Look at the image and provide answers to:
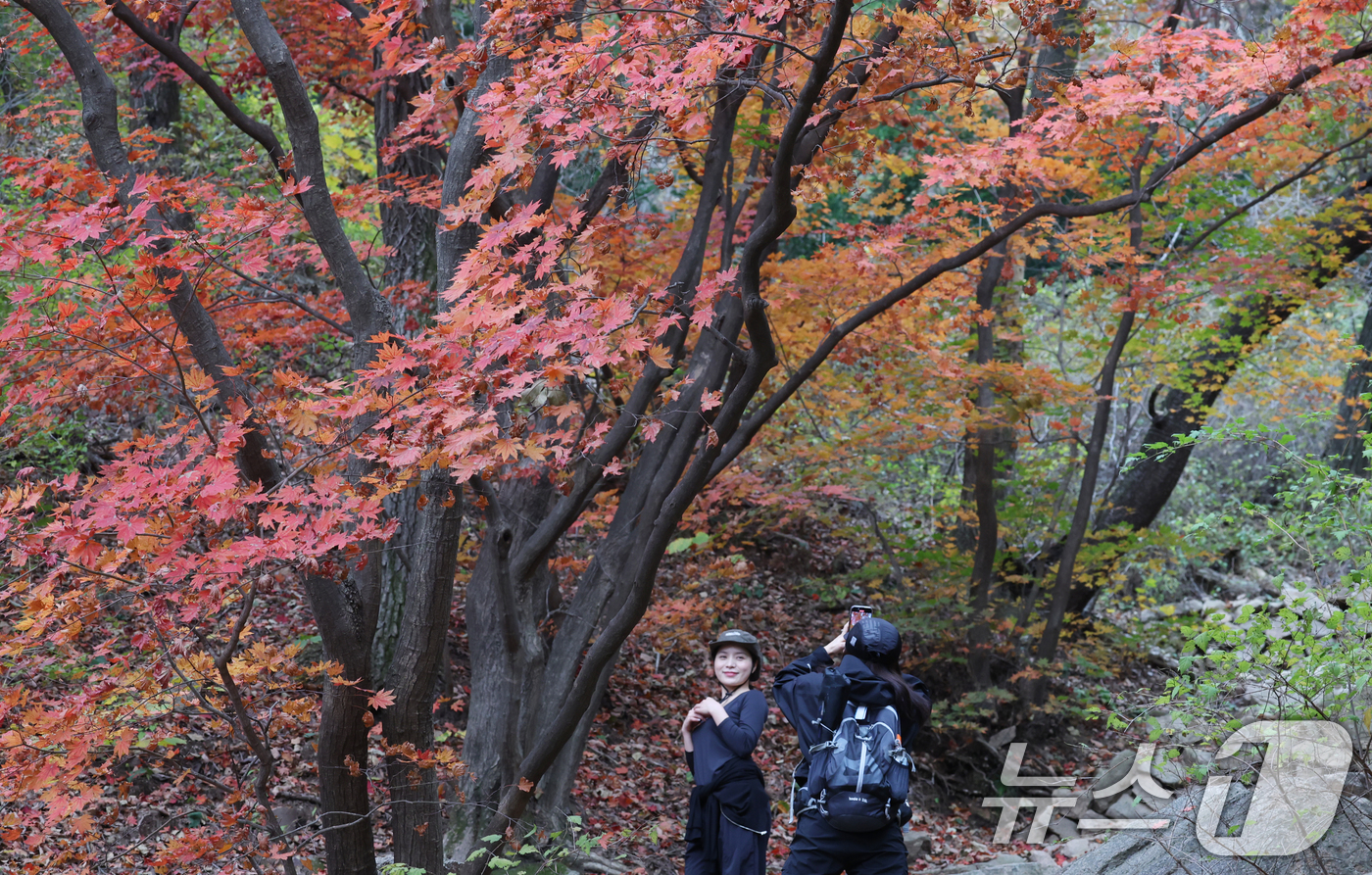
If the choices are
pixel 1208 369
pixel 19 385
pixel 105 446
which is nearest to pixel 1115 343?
pixel 1208 369

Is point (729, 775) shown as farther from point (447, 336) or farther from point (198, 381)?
point (198, 381)

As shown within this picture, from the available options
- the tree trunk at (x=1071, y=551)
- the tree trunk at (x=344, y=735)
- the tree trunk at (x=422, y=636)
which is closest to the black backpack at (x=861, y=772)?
the tree trunk at (x=422, y=636)

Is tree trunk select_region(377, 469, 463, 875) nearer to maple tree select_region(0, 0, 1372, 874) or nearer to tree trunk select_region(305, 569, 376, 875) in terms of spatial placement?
maple tree select_region(0, 0, 1372, 874)

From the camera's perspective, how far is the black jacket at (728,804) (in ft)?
13.2

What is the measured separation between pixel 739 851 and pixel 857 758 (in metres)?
0.80

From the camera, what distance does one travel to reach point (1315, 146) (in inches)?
339

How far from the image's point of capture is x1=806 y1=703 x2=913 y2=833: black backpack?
354 cm

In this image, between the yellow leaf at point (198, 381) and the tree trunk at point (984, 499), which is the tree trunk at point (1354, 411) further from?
the yellow leaf at point (198, 381)

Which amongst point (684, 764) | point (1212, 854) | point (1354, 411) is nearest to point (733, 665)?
point (1212, 854)

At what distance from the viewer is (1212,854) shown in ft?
13.1

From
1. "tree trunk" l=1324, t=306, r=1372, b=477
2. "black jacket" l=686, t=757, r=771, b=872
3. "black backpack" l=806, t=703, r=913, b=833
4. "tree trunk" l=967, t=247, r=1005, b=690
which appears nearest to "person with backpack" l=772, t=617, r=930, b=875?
"black backpack" l=806, t=703, r=913, b=833

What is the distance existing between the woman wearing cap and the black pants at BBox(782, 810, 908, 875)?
351 mm

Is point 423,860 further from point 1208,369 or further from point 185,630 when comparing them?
point 1208,369

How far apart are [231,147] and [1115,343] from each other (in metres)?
9.98
